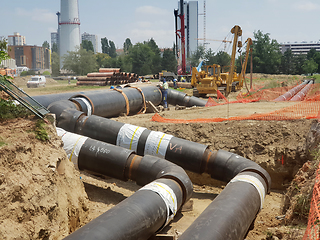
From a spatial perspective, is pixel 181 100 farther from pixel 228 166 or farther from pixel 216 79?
pixel 228 166

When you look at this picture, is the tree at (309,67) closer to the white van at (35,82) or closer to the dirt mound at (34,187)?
the white van at (35,82)

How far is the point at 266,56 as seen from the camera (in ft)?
196

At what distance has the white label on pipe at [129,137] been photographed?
7879 mm

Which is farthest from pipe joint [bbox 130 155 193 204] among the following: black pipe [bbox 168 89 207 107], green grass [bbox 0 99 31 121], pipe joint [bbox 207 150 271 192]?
black pipe [bbox 168 89 207 107]

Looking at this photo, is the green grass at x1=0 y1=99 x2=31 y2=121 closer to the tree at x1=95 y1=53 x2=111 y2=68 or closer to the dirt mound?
the dirt mound

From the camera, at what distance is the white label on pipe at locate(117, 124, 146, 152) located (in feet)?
25.8

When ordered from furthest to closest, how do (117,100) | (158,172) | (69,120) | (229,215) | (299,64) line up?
1. (299,64)
2. (117,100)
3. (69,120)
4. (158,172)
5. (229,215)

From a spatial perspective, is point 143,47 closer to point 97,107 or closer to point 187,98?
point 187,98

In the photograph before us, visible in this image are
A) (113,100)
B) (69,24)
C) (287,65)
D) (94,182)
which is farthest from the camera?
(69,24)

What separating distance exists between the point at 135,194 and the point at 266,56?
201 feet

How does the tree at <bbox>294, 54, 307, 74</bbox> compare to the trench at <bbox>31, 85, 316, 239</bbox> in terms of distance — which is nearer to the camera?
the trench at <bbox>31, 85, 316, 239</bbox>

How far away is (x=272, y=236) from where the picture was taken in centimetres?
490

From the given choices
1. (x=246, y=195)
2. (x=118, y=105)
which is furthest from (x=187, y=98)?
(x=246, y=195)

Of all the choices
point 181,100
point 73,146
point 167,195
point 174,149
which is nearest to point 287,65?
point 181,100
